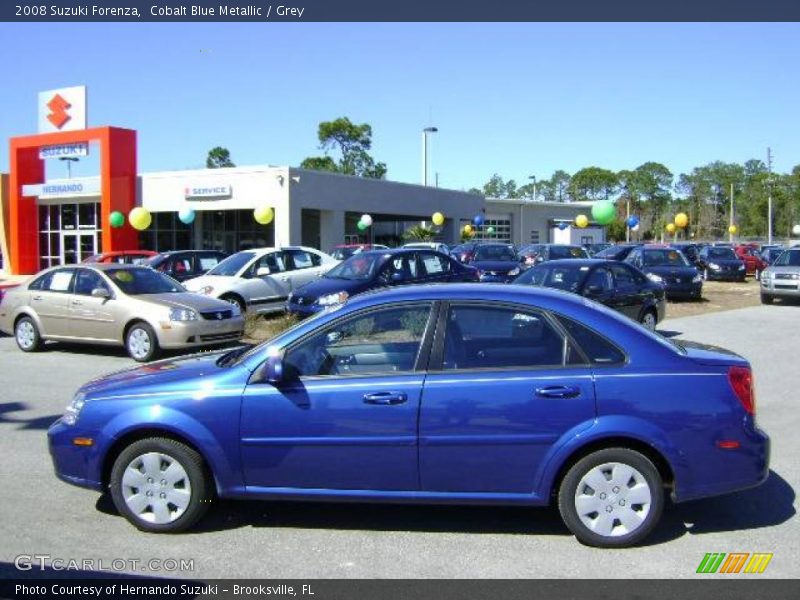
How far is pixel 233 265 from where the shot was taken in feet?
52.6

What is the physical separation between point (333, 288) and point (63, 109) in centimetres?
2634

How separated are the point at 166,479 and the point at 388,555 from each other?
1474 mm

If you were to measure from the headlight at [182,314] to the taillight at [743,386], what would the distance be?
8652mm

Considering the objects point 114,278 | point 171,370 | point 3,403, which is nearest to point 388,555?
point 171,370

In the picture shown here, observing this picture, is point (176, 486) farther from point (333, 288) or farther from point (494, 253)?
Answer: point (494, 253)

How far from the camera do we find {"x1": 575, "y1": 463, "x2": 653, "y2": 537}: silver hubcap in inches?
180


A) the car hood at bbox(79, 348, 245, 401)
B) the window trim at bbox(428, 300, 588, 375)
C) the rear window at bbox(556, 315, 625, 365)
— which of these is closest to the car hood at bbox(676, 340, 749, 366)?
the rear window at bbox(556, 315, 625, 365)

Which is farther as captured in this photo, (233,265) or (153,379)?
(233,265)

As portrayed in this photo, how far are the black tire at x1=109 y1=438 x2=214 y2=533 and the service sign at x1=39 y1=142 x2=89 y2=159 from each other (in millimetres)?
32138

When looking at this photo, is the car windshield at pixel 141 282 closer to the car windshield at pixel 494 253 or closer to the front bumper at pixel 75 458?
the front bumper at pixel 75 458

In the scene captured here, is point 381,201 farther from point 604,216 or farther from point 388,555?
point 388,555

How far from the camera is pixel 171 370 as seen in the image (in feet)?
16.8

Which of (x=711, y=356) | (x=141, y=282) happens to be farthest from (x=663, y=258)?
(x=711, y=356)

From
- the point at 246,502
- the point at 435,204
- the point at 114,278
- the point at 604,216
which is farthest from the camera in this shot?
A: the point at 435,204
